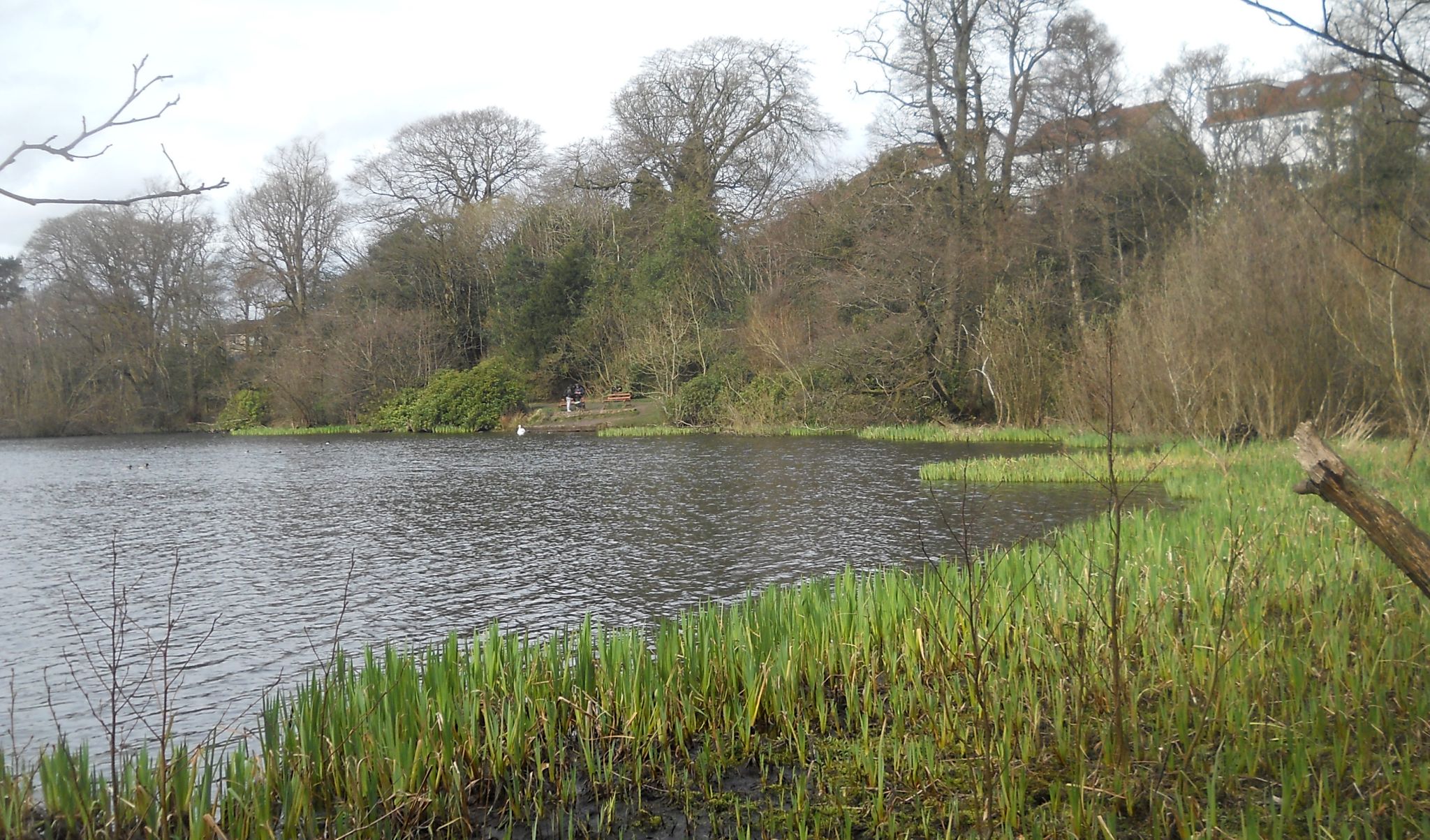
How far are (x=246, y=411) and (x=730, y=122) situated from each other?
24.2 metres

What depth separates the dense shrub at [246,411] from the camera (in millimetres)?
41875

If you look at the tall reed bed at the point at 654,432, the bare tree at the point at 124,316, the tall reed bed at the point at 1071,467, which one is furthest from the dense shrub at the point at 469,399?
the tall reed bed at the point at 1071,467

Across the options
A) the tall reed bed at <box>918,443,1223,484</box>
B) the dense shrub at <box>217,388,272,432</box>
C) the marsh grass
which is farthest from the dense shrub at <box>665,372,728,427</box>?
the dense shrub at <box>217,388,272,432</box>

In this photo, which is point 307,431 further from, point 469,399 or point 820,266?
point 820,266

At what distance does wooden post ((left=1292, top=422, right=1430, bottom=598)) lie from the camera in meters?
3.81

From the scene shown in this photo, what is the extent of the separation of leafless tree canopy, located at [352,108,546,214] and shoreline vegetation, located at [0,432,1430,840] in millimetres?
41759

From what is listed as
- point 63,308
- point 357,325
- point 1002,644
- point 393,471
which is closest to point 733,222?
point 357,325

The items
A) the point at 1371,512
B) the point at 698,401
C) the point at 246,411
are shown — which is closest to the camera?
the point at 1371,512

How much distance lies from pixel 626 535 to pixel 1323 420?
11242mm

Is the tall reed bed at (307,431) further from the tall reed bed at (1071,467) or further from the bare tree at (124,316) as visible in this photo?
the tall reed bed at (1071,467)

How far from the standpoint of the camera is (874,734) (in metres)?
4.31

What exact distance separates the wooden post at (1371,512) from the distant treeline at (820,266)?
1481mm

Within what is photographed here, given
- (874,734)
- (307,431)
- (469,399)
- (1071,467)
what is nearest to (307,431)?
(307,431)

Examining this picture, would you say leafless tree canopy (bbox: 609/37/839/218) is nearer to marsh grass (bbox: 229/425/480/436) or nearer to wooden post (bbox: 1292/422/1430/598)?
marsh grass (bbox: 229/425/480/436)
